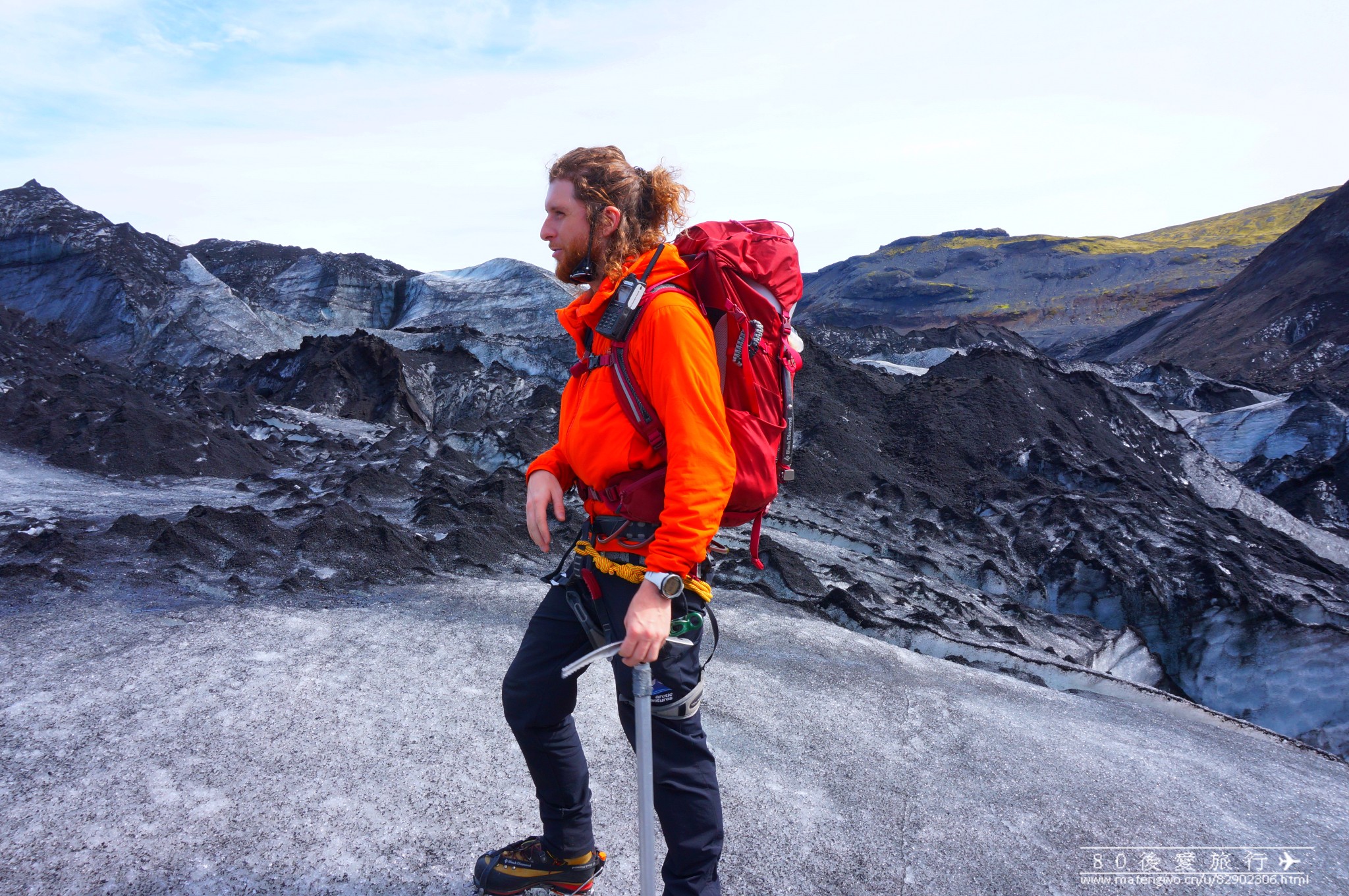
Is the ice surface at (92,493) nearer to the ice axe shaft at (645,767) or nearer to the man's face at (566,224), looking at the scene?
the man's face at (566,224)

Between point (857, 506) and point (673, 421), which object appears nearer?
point (673, 421)

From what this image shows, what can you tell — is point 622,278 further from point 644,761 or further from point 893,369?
point 893,369

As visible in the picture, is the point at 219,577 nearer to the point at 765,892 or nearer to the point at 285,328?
the point at 765,892

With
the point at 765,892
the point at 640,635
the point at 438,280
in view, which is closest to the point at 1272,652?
the point at 765,892

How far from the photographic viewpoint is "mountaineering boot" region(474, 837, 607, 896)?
7.00 ft

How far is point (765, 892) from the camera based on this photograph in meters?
2.35

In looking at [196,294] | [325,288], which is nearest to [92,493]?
[196,294]

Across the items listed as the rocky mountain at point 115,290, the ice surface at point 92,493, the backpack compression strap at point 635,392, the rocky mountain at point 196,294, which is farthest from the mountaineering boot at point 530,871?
the rocky mountain at point 115,290

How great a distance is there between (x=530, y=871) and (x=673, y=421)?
130cm

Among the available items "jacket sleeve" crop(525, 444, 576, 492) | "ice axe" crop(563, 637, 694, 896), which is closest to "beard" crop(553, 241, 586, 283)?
"jacket sleeve" crop(525, 444, 576, 492)

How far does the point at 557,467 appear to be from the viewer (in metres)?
2.17

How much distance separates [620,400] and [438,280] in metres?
22.9

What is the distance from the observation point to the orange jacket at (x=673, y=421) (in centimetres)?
169

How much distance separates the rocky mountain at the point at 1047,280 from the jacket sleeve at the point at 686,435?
137ft
